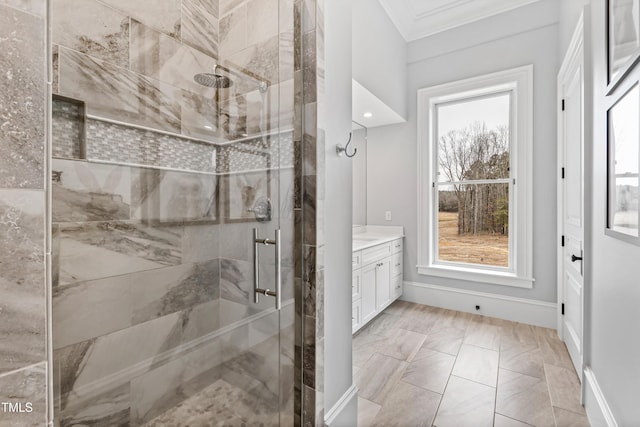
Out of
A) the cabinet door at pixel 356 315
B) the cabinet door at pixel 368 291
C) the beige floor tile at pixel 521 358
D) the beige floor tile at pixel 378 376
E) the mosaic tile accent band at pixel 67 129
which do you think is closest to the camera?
the mosaic tile accent band at pixel 67 129

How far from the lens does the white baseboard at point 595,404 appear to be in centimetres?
137

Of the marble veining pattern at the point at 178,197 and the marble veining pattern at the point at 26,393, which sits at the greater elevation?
the marble veining pattern at the point at 178,197

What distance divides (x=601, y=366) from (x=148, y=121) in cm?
249

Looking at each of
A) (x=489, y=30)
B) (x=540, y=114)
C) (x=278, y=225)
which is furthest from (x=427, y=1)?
(x=278, y=225)

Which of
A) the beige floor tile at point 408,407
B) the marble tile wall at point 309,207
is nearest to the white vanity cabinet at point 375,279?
the beige floor tile at point 408,407

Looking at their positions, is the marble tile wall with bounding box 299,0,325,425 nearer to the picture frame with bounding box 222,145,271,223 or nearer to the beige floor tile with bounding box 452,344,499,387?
the picture frame with bounding box 222,145,271,223

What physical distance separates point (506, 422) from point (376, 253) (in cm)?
158

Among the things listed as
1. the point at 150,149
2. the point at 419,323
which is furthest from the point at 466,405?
the point at 150,149

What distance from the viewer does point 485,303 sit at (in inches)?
124

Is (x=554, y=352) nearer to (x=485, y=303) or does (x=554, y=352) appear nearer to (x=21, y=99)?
(x=485, y=303)

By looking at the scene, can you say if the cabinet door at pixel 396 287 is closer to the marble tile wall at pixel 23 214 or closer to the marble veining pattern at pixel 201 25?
the marble veining pattern at pixel 201 25

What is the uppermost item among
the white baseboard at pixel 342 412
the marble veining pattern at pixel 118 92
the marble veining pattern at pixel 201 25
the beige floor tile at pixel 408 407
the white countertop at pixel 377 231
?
the marble veining pattern at pixel 201 25

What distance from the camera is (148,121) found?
1223 millimetres

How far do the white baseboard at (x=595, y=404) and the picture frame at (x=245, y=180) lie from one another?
183cm
